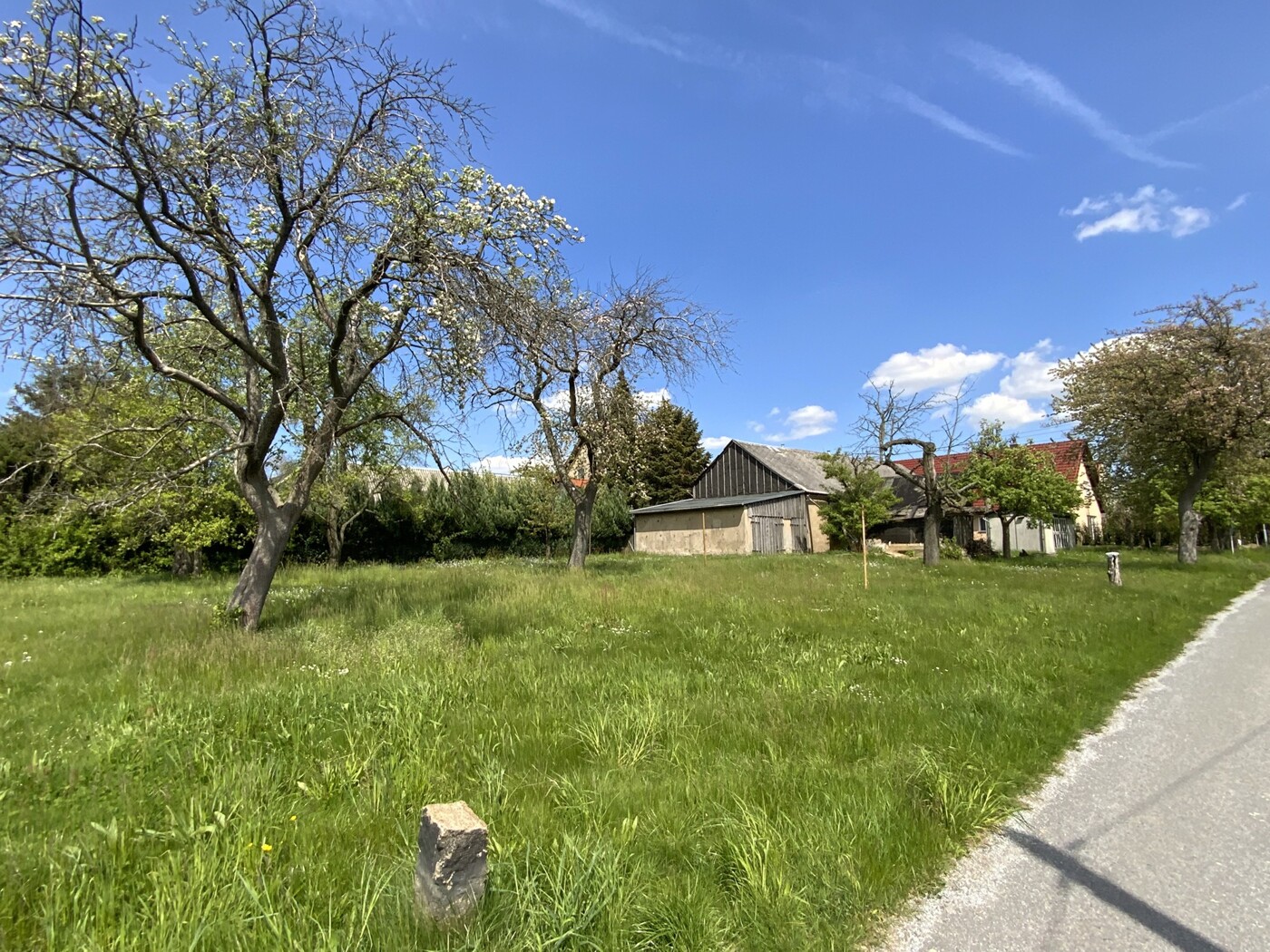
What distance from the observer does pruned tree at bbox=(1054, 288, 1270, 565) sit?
69.1 ft

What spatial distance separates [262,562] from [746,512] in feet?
97.3

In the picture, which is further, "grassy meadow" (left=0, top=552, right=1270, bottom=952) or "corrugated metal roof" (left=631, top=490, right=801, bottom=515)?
"corrugated metal roof" (left=631, top=490, right=801, bottom=515)

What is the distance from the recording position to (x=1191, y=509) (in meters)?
24.8

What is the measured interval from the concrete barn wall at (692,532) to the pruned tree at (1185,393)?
16.3 metres

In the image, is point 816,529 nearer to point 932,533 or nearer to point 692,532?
point 692,532

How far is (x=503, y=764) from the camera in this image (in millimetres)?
4328

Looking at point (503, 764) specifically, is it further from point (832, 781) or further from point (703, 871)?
point (832, 781)

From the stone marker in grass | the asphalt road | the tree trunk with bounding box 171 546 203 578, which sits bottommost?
the asphalt road

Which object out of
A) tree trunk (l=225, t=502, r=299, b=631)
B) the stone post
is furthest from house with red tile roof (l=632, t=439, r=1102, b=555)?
tree trunk (l=225, t=502, r=299, b=631)

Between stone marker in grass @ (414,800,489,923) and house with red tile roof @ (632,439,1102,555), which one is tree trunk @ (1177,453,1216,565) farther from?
stone marker in grass @ (414,800,489,923)

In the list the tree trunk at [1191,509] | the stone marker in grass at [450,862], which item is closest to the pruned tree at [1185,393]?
the tree trunk at [1191,509]

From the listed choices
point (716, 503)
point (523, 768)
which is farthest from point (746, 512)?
point (523, 768)

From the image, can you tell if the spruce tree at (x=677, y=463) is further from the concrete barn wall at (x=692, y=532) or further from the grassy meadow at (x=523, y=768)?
the grassy meadow at (x=523, y=768)

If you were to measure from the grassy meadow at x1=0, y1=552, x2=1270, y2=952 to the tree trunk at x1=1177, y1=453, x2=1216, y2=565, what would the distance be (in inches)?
748
